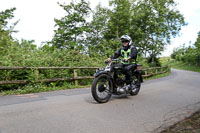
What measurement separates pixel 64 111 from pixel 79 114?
0.41 m

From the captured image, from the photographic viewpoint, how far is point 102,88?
478 centimetres

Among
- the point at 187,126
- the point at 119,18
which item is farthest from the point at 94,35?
the point at 187,126

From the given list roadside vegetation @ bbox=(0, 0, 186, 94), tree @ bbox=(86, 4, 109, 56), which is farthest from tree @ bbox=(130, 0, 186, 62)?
tree @ bbox=(86, 4, 109, 56)

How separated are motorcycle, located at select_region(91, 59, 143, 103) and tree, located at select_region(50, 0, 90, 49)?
19.2m

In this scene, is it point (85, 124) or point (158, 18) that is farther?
point (158, 18)

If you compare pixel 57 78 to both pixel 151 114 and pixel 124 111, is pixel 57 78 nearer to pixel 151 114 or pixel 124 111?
pixel 124 111

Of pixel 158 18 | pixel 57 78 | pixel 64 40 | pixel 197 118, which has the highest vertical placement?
pixel 158 18

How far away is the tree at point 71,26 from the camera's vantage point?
2444 cm

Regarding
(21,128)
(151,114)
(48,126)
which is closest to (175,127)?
(151,114)

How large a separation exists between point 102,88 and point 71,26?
21846 mm

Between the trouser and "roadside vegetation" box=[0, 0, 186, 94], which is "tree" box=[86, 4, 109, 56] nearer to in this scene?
"roadside vegetation" box=[0, 0, 186, 94]

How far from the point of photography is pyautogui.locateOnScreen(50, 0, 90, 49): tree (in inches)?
962

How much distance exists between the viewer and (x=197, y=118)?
141 inches

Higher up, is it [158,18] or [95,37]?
[158,18]
